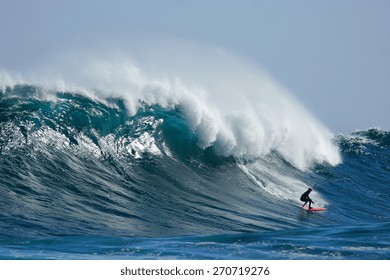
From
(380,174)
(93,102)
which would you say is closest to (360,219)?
(380,174)

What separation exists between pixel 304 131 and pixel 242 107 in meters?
3.47

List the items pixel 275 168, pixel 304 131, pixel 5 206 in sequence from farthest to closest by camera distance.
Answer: pixel 304 131 → pixel 275 168 → pixel 5 206

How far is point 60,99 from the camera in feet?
67.5

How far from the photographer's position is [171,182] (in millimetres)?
18062

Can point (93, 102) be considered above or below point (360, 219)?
above

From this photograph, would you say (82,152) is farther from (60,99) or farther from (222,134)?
(222,134)

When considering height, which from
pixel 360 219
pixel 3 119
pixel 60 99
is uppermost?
pixel 60 99

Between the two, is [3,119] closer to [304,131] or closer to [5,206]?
[5,206]

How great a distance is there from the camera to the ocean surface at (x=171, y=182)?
12719mm

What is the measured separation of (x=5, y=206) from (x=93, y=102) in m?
7.43

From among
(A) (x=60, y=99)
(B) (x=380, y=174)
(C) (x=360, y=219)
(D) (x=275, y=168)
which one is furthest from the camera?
(B) (x=380, y=174)

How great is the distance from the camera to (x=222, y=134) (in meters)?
21.7

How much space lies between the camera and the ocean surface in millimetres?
12719

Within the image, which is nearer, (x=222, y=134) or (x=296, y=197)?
(x=296, y=197)
